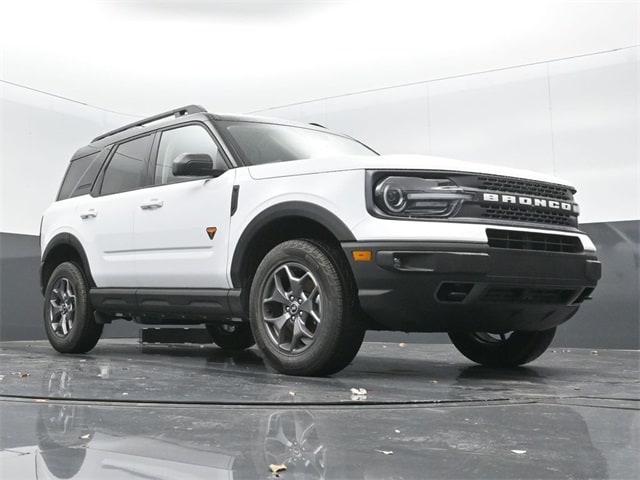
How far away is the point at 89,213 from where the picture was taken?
6801mm

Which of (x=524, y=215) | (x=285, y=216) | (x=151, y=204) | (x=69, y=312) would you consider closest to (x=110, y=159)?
(x=151, y=204)

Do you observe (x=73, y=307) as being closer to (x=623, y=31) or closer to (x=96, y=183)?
(x=96, y=183)

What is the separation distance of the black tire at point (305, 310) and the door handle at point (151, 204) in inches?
51.8

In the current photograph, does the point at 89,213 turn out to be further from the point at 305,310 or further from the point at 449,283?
the point at 449,283

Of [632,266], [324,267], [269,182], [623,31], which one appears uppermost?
[623,31]

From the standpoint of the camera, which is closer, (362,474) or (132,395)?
(362,474)

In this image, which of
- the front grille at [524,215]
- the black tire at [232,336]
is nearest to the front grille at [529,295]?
the front grille at [524,215]

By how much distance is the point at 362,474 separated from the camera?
91.7 inches

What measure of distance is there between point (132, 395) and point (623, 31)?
7.05m

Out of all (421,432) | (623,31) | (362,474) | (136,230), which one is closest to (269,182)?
(136,230)

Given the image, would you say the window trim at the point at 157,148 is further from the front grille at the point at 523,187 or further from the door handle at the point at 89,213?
the front grille at the point at 523,187

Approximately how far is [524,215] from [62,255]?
4644 millimetres

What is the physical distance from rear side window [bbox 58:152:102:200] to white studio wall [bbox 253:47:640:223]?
442cm

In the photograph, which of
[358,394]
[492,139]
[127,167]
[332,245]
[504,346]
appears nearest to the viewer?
[358,394]
